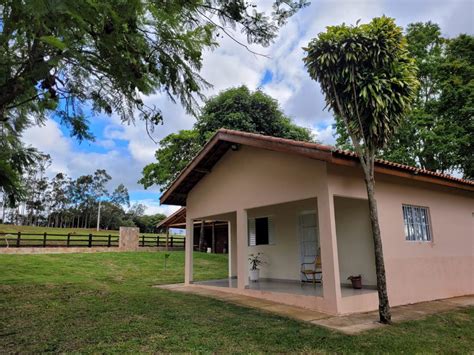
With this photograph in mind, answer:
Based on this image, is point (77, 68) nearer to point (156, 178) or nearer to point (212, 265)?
point (212, 265)

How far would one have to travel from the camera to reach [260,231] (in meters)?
12.5

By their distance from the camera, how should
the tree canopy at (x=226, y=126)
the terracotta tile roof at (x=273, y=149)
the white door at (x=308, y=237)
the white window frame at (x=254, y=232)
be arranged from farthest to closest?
the tree canopy at (x=226, y=126)
the white window frame at (x=254, y=232)
the white door at (x=308, y=237)
the terracotta tile roof at (x=273, y=149)

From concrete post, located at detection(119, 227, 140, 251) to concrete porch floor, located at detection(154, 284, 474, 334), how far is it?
17076mm

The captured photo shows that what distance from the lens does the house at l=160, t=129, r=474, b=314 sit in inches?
291

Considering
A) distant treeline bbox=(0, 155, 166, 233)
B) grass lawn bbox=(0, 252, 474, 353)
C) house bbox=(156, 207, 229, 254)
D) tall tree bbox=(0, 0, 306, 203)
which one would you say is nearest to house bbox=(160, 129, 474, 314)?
grass lawn bbox=(0, 252, 474, 353)

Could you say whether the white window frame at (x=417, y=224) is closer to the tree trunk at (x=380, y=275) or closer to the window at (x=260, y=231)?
the tree trunk at (x=380, y=275)

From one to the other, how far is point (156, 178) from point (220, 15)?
67.9ft

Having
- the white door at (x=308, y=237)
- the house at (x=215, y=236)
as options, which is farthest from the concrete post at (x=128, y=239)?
the white door at (x=308, y=237)

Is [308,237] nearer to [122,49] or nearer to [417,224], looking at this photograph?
[417,224]

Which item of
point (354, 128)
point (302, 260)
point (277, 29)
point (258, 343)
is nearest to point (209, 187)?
point (302, 260)

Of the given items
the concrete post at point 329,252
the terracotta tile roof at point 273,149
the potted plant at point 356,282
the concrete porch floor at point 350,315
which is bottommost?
the concrete porch floor at point 350,315

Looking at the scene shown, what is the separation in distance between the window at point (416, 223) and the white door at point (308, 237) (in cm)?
255

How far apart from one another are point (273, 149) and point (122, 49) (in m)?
4.77

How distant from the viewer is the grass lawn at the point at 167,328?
4988 mm
